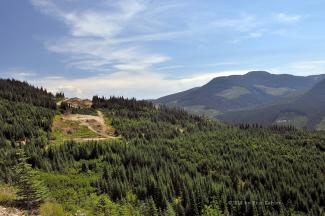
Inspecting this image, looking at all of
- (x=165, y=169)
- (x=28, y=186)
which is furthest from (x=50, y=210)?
(x=165, y=169)

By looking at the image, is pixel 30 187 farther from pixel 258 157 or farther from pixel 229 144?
pixel 229 144

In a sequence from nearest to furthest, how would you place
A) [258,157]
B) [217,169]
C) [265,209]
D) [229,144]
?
[265,209], [217,169], [258,157], [229,144]

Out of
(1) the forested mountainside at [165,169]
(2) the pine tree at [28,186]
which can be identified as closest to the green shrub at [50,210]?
(2) the pine tree at [28,186]

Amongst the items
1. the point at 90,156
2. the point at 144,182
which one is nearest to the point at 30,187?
the point at 144,182

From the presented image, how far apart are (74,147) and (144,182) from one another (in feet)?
130

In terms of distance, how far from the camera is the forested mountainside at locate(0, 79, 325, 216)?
87.6 metres

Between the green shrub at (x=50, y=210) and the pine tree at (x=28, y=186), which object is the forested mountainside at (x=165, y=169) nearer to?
the pine tree at (x=28, y=186)

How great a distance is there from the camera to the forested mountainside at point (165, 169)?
287ft

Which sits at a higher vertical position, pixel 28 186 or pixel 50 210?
pixel 28 186

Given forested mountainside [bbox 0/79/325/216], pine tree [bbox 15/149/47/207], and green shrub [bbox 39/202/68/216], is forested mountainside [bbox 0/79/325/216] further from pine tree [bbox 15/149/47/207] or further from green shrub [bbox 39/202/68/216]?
green shrub [bbox 39/202/68/216]

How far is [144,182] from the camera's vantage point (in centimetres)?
10244

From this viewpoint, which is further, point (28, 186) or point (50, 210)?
point (28, 186)

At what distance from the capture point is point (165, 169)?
120188 mm

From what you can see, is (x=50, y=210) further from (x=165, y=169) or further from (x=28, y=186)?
(x=165, y=169)
